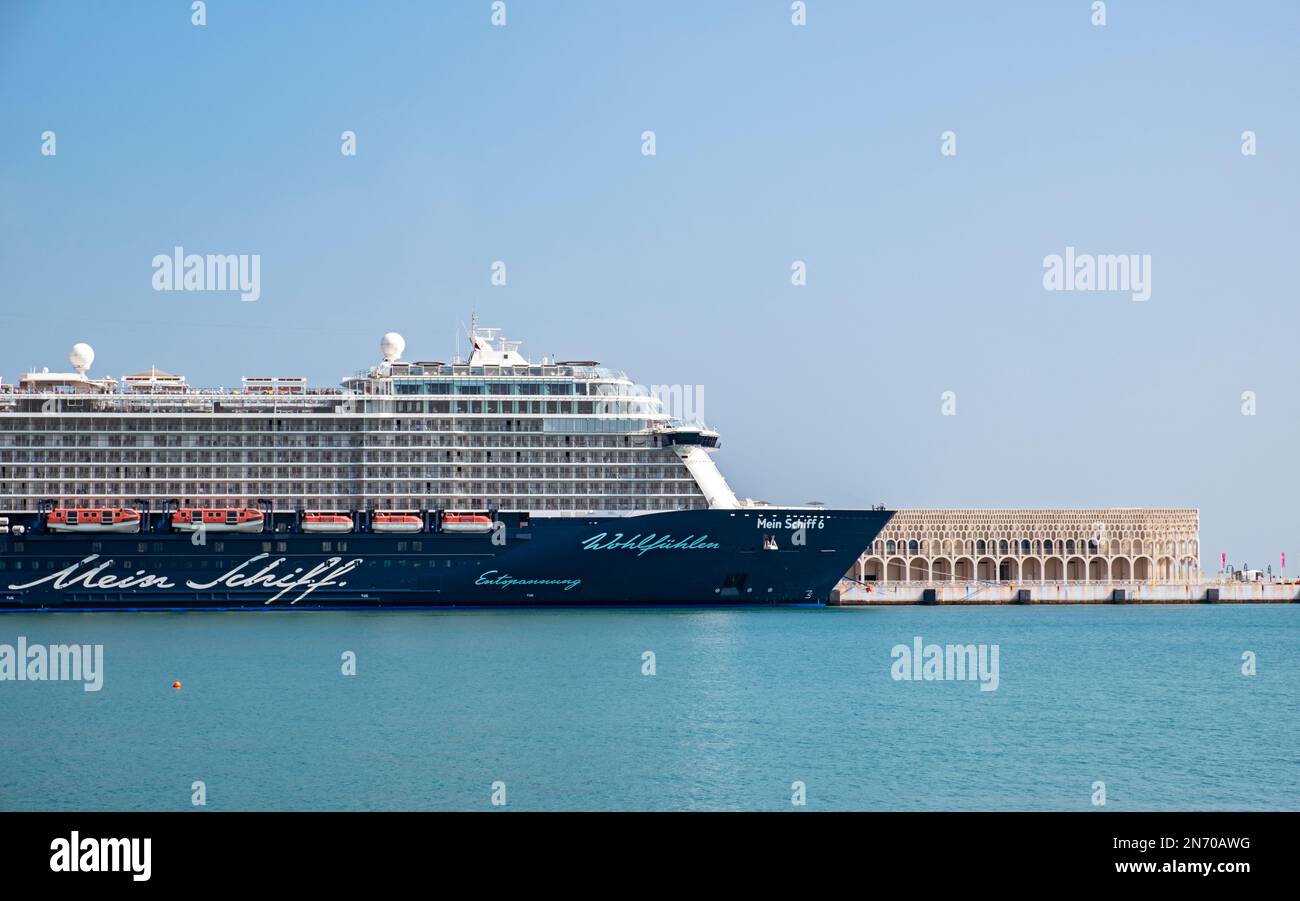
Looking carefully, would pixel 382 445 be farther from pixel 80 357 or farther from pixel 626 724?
Answer: pixel 626 724

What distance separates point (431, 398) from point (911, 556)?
1845 inches

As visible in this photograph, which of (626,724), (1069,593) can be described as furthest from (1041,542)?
(626,724)

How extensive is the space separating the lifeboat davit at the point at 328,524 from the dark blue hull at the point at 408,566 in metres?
0.40

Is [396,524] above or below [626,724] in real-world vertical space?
above

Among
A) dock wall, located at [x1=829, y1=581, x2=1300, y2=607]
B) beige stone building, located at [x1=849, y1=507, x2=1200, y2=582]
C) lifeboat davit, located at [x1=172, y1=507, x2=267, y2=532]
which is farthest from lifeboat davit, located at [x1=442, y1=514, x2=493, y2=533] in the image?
beige stone building, located at [x1=849, y1=507, x2=1200, y2=582]

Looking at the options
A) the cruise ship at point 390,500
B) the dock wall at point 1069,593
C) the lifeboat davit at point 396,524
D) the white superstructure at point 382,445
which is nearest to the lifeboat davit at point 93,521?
the cruise ship at point 390,500

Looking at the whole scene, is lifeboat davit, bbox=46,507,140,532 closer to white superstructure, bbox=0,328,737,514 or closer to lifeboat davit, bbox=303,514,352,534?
white superstructure, bbox=0,328,737,514

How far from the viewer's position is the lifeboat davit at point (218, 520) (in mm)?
59297

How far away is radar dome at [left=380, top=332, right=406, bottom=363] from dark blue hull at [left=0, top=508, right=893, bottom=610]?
863 centimetres

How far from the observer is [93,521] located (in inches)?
2334

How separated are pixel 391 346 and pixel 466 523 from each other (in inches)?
363

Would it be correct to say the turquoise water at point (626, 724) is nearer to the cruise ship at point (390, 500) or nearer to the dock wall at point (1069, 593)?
the cruise ship at point (390, 500)

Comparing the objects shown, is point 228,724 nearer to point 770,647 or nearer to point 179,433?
point 770,647
